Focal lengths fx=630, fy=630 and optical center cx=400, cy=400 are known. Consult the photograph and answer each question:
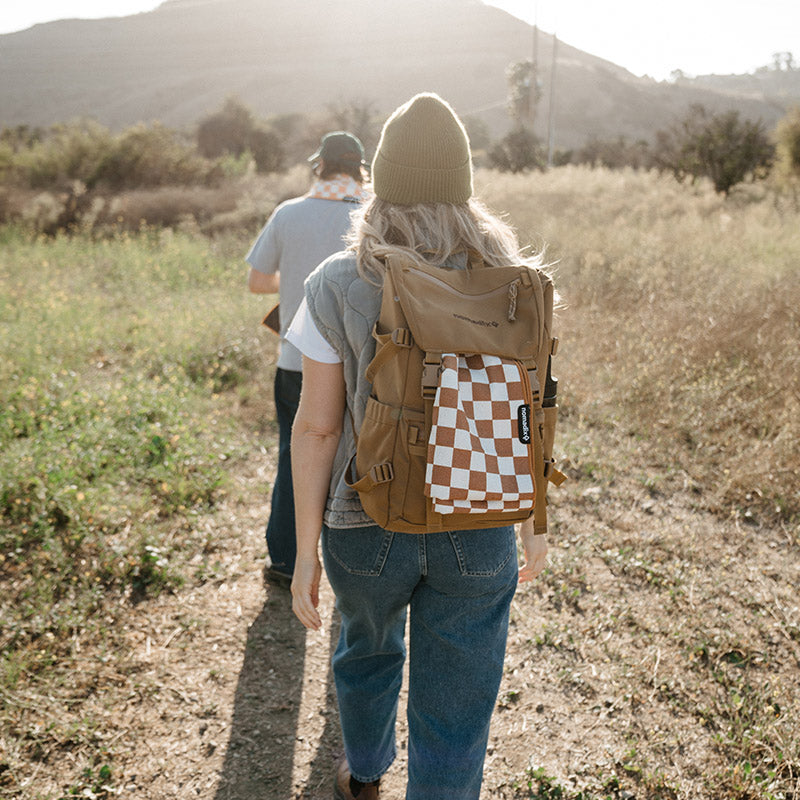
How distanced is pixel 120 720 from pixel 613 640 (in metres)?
2.02

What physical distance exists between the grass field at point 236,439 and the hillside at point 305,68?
5943 cm

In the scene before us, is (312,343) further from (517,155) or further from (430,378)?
(517,155)

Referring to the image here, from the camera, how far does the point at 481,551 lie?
4.60 feet

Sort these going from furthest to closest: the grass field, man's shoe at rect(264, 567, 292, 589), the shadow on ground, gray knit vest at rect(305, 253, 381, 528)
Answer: man's shoe at rect(264, 567, 292, 589) < the grass field < the shadow on ground < gray knit vest at rect(305, 253, 381, 528)

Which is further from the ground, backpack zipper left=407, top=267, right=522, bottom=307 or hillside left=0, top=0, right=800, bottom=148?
hillside left=0, top=0, right=800, bottom=148

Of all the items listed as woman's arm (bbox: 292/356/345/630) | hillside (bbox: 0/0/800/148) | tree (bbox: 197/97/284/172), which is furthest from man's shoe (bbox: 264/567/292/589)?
hillside (bbox: 0/0/800/148)

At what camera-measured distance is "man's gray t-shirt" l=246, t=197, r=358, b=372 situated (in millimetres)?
2545

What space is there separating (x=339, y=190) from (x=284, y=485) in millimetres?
1301

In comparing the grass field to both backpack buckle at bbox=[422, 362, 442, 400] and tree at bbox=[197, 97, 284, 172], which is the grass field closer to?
backpack buckle at bbox=[422, 362, 442, 400]

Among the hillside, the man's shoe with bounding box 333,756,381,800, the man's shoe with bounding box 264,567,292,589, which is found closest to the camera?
the man's shoe with bounding box 333,756,381,800

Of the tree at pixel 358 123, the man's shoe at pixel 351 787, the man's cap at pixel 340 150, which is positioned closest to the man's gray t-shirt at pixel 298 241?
the man's cap at pixel 340 150

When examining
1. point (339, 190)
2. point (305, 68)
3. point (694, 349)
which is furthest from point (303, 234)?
point (305, 68)

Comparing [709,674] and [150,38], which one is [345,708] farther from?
[150,38]

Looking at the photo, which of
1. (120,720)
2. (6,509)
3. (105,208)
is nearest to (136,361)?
(6,509)
